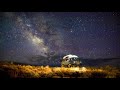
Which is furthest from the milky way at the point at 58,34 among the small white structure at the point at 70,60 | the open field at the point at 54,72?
the open field at the point at 54,72

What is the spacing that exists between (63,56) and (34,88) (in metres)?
1.19

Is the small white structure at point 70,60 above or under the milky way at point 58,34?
under

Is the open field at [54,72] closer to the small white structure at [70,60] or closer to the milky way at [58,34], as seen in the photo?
the small white structure at [70,60]

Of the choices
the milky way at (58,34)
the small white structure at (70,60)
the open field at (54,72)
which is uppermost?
the milky way at (58,34)

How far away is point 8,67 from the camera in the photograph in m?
6.80

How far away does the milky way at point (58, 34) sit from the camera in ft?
22.5

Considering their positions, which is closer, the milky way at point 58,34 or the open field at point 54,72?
the open field at point 54,72

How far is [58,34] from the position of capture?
22.7 ft

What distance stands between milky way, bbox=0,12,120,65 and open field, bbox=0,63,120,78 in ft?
0.91

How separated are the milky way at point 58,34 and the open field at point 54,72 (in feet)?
0.91

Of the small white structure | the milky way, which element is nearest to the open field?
the small white structure

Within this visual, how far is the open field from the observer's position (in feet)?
22.1

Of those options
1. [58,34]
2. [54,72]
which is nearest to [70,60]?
[54,72]

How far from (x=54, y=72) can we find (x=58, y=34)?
1070mm
